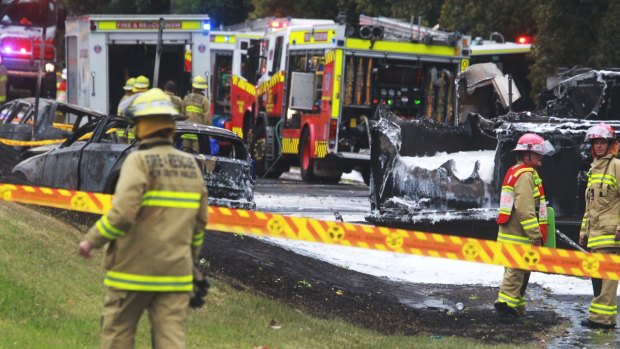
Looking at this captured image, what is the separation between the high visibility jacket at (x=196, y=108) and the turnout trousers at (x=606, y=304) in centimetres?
815

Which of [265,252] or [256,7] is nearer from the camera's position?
[265,252]

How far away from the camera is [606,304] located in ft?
34.7

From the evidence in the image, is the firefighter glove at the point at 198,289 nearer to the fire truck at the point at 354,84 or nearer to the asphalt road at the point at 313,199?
the asphalt road at the point at 313,199

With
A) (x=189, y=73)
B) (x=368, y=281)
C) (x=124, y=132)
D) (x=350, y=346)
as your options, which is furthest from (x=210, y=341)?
(x=189, y=73)

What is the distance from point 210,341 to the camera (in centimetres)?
854

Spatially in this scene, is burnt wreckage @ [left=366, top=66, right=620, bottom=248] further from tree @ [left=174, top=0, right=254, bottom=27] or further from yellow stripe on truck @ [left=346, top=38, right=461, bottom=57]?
tree @ [left=174, top=0, right=254, bottom=27]

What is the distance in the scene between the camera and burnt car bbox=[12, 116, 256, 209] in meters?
13.2

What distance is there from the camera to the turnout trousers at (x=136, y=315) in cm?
616

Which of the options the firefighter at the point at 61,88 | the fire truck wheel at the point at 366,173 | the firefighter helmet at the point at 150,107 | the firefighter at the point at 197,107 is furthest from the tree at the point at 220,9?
the firefighter helmet at the point at 150,107

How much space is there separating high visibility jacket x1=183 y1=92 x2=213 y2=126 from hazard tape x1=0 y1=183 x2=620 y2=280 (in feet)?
24.1

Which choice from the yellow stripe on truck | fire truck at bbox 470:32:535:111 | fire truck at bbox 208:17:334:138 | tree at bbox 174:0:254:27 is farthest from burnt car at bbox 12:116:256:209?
tree at bbox 174:0:254:27

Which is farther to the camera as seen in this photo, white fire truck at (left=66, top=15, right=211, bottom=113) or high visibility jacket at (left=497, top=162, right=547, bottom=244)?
white fire truck at (left=66, top=15, right=211, bottom=113)

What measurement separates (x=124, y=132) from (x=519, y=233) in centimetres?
523

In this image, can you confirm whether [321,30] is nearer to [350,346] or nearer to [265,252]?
[265,252]
